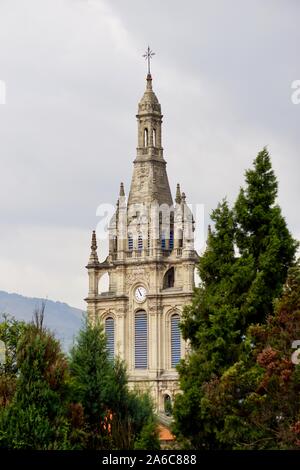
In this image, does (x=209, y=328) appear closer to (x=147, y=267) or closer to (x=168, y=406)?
(x=168, y=406)

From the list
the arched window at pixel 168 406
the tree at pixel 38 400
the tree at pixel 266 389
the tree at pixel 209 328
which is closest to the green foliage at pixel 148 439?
the tree at pixel 209 328

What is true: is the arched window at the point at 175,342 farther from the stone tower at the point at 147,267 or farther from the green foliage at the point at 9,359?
the green foliage at the point at 9,359

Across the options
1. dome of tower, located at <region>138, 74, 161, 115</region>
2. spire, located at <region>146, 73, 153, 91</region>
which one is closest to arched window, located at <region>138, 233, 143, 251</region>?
dome of tower, located at <region>138, 74, 161, 115</region>

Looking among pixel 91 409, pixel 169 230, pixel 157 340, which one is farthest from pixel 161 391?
pixel 91 409

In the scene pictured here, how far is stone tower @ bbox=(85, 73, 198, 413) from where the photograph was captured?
136 meters

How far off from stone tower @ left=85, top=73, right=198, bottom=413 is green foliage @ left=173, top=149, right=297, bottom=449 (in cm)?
7665

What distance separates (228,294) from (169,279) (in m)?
83.0

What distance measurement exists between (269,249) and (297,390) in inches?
328

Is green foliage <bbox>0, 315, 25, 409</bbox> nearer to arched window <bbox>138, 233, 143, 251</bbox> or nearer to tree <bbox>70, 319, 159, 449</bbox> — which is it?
tree <bbox>70, 319, 159, 449</bbox>

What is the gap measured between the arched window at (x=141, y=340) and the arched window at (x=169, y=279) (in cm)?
322

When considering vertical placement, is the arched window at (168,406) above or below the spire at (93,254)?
below

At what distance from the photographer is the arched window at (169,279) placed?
139 m

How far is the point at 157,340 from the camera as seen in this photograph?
136375 mm

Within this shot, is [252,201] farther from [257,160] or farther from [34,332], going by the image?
[34,332]
